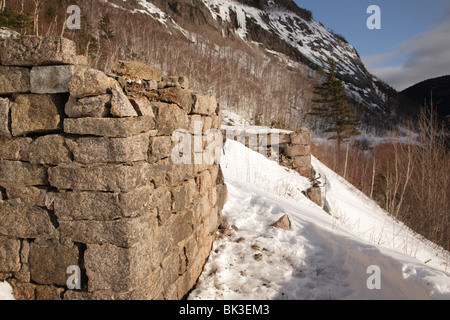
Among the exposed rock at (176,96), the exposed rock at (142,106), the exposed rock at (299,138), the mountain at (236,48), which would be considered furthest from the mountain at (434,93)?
the exposed rock at (142,106)

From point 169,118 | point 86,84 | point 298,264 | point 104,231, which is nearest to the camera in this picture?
point 86,84

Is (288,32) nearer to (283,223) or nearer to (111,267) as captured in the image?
(283,223)

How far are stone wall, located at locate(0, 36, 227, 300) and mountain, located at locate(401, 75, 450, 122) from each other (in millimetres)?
63917

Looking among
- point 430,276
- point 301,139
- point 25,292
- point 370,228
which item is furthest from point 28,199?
point 301,139

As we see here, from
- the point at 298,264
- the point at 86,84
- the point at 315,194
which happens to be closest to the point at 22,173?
the point at 86,84

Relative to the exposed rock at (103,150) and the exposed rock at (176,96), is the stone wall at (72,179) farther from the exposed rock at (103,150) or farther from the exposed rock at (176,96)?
the exposed rock at (176,96)

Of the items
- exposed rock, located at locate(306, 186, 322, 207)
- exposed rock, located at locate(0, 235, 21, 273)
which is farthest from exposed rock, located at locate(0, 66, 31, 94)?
exposed rock, located at locate(306, 186, 322, 207)

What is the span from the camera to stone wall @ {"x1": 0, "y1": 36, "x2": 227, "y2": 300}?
6.51 feet

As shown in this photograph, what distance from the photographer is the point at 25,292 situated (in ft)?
7.42

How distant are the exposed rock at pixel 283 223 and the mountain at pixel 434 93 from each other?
200ft

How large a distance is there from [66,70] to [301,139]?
9002 millimetres

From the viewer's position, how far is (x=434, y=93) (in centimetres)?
5866

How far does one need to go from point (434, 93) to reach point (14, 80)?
75588 millimetres

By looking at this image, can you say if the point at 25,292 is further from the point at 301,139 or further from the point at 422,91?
the point at 422,91
